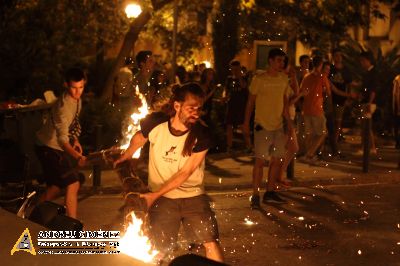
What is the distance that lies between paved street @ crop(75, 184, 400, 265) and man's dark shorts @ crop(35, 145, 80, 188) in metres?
1.08

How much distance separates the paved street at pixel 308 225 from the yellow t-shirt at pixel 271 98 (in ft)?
3.63

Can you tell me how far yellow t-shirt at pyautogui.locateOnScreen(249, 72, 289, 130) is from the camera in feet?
31.5

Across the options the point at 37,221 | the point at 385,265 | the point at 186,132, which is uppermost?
the point at 186,132

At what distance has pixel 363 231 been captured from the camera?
28.2 ft

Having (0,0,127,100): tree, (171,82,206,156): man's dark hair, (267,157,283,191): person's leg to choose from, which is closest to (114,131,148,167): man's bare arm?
(171,82,206,156): man's dark hair

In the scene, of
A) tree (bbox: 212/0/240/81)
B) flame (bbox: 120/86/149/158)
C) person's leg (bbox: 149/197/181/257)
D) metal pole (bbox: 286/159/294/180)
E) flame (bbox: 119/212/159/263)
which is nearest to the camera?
flame (bbox: 119/212/159/263)

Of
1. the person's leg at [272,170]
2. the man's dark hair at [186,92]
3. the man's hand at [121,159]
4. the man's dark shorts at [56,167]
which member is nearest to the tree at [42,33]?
the person's leg at [272,170]

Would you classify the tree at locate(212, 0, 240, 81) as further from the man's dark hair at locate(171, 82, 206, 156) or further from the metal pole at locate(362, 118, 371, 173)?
the man's dark hair at locate(171, 82, 206, 156)

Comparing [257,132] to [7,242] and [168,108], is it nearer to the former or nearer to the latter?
[168,108]

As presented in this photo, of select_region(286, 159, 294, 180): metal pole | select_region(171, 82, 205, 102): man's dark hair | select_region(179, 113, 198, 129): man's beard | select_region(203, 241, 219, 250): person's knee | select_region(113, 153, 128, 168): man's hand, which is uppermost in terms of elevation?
select_region(171, 82, 205, 102): man's dark hair

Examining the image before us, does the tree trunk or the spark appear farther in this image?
the tree trunk

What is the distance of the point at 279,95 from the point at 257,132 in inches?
21.2

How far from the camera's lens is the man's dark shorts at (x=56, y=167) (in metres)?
7.71

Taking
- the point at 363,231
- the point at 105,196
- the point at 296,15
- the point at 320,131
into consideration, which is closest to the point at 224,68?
the point at 296,15
